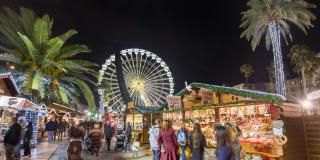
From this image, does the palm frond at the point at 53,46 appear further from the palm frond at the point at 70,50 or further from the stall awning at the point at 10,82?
the stall awning at the point at 10,82

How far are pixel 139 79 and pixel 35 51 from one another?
1852 centimetres

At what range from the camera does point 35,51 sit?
1692 centimetres

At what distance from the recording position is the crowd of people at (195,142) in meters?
5.11

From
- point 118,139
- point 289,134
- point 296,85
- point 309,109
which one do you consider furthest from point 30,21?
point 296,85

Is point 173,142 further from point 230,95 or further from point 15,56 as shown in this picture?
point 15,56

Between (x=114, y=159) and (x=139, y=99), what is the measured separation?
2013 centimetres

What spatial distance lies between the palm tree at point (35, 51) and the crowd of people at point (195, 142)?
33.3 feet

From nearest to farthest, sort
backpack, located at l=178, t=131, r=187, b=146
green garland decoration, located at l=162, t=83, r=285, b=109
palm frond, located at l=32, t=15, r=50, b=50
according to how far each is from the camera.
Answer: backpack, located at l=178, t=131, r=187, b=146, green garland decoration, located at l=162, t=83, r=285, b=109, palm frond, located at l=32, t=15, r=50, b=50

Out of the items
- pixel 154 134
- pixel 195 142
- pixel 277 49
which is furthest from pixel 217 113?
pixel 277 49

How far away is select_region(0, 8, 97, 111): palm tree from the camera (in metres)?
16.5

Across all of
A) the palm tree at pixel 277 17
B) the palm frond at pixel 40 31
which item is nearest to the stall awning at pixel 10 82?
the palm frond at pixel 40 31

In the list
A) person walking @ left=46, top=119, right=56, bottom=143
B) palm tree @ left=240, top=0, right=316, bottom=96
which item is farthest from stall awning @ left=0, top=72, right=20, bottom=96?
palm tree @ left=240, top=0, right=316, bottom=96

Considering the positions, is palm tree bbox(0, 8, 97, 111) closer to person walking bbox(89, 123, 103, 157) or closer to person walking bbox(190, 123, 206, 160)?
person walking bbox(89, 123, 103, 157)

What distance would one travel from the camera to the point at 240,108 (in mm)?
13828
